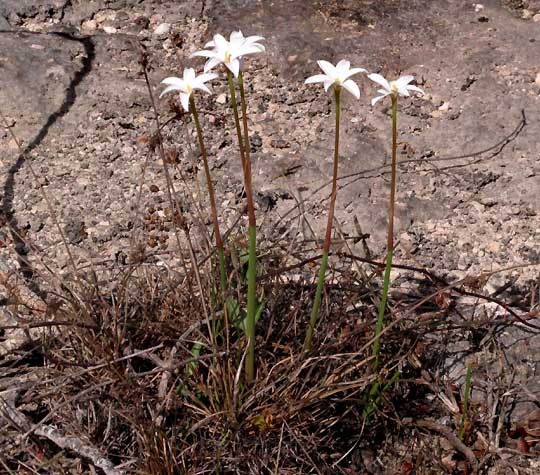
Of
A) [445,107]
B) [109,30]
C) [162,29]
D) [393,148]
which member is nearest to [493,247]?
[445,107]

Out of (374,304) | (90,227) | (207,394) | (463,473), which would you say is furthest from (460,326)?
(90,227)

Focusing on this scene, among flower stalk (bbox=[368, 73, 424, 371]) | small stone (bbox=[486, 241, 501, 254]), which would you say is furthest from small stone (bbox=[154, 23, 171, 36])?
flower stalk (bbox=[368, 73, 424, 371])

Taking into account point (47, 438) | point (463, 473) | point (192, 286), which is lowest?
point (463, 473)

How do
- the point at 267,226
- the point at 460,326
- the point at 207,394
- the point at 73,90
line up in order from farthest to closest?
1. the point at 73,90
2. the point at 267,226
3. the point at 460,326
4. the point at 207,394

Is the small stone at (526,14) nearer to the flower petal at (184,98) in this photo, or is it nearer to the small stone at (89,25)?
the small stone at (89,25)

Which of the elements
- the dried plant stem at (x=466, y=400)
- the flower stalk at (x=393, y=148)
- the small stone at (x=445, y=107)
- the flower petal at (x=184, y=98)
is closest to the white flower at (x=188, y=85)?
the flower petal at (x=184, y=98)

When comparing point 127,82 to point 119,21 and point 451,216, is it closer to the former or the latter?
point 119,21

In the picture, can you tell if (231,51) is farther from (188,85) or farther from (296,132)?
(296,132)

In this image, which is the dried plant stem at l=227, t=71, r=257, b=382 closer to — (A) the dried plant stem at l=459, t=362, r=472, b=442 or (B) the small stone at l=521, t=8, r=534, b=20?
(A) the dried plant stem at l=459, t=362, r=472, b=442
